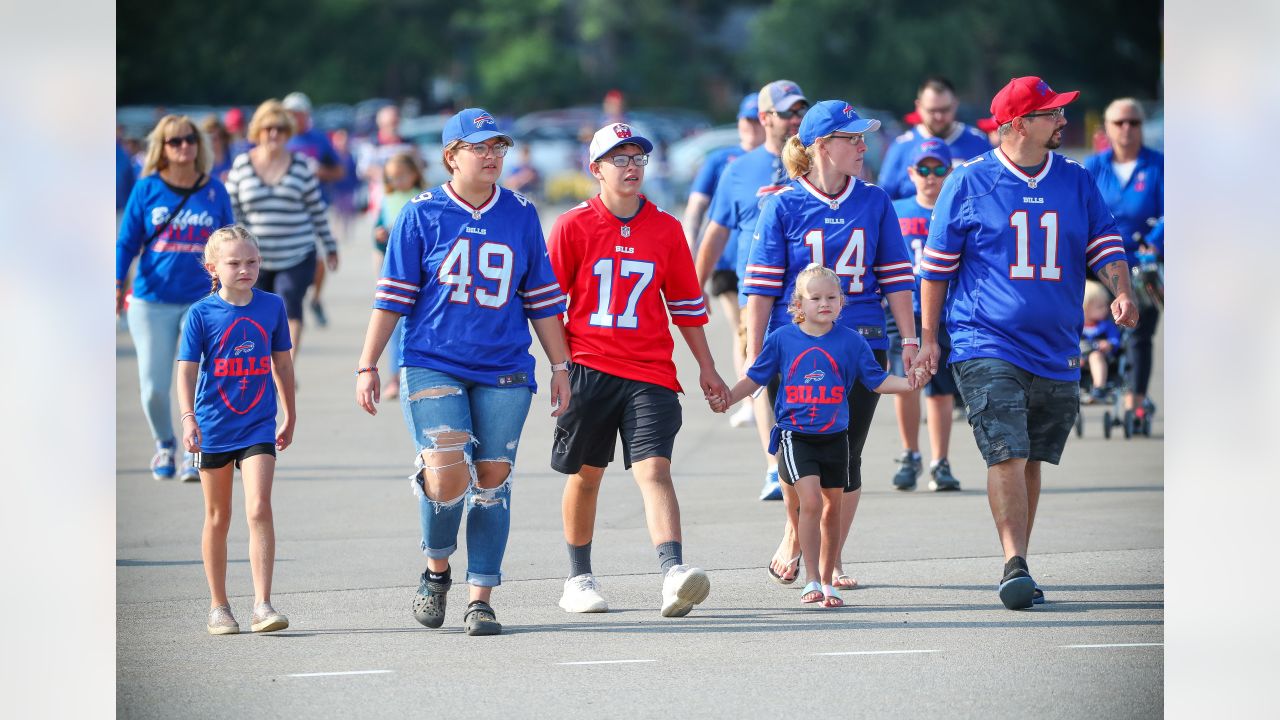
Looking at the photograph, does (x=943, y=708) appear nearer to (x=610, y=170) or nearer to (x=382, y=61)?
(x=610, y=170)

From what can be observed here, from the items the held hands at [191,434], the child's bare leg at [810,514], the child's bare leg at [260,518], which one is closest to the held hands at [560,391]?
the child's bare leg at [810,514]

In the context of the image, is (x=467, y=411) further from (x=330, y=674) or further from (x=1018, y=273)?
(x=1018, y=273)

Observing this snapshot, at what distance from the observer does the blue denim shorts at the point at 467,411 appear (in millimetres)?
6945

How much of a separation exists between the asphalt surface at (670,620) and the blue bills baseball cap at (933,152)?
1750 mm

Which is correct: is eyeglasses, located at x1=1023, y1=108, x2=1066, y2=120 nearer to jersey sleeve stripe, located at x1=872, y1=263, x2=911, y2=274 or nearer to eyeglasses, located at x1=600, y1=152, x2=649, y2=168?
jersey sleeve stripe, located at x1=872, y1=263, x2=911, y2=274

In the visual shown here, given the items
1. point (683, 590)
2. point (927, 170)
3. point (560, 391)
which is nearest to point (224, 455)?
point (560, 391)

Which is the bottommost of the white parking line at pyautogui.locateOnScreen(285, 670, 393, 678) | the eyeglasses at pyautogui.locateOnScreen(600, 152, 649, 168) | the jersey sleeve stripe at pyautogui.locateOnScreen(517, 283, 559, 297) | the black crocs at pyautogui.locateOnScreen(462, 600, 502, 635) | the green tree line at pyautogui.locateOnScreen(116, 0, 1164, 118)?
the white parking line at pyautogui.locateOnScreen(285, 670, 393, 678)

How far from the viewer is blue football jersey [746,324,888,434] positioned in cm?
734

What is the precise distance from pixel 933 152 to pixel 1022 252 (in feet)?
9.48

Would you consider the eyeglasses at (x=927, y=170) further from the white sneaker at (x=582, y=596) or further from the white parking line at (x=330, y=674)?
the white parking line at (x=330, y=674)

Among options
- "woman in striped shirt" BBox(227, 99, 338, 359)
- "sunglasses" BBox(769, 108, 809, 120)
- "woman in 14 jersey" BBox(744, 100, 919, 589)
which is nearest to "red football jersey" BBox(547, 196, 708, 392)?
"woman in 14 jersey" BBox(744, 100, 919, 589)

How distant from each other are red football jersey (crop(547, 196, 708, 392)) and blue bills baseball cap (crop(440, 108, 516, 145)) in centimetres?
46

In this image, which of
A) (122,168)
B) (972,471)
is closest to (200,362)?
(972,471)
